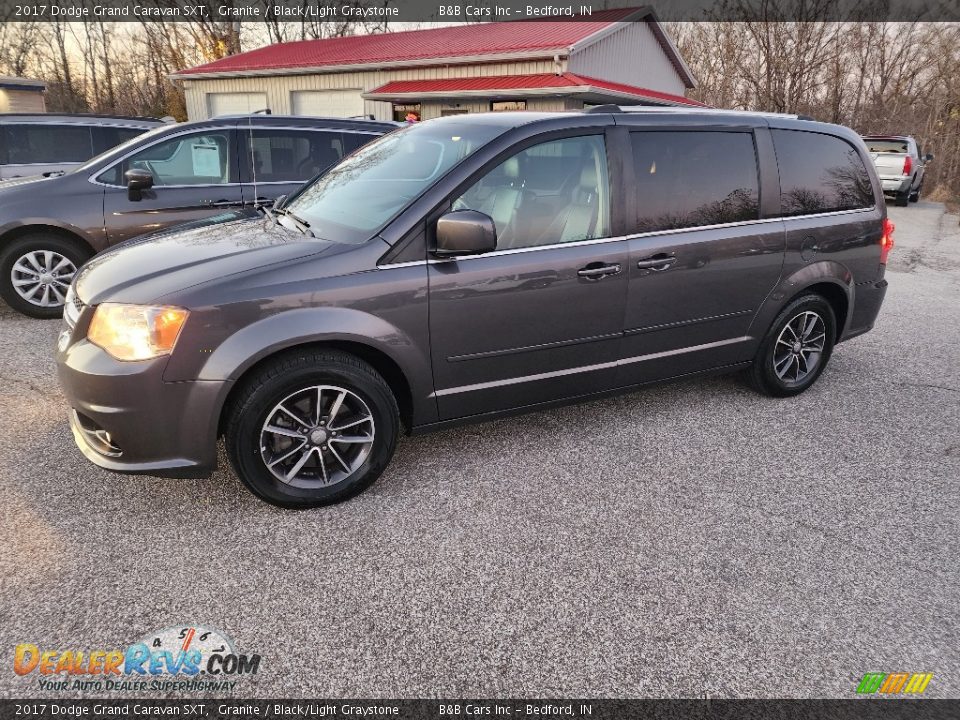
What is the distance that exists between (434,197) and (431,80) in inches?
756

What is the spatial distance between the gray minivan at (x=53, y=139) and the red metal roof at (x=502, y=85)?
11.6 meters

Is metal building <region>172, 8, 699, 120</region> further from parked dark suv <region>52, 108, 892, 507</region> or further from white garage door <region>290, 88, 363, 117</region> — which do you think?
parked dark suv <region>52, 108, 892, 507</region>

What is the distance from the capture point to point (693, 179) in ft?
12.8

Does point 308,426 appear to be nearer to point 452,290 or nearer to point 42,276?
point 452,290

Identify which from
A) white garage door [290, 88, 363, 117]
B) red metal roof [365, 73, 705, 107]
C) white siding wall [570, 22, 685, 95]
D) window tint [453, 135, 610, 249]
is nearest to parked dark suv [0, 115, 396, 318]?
window tint [453, 135, 610, 249]

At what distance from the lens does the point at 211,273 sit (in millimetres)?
2904

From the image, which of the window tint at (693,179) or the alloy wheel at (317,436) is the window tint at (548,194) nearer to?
the window tint at (693,179)

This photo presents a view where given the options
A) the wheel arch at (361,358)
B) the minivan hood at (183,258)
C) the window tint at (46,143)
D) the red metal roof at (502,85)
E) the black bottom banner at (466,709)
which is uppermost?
the red metal roof at (502,85)

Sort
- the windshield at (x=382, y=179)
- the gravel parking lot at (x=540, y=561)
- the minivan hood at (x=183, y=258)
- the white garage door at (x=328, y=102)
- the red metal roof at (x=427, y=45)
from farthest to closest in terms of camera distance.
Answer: the white garage door at (x=328, y=102), the red metal roof at (x=427, y=45), the windshield at (x=382, y=179), the minivan hood at (x=183, y=258), the gravel parking lot at (x=540, y=561)

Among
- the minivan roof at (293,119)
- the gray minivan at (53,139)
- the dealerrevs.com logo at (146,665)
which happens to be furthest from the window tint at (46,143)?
the dealerrevs.com logo at (146,665)

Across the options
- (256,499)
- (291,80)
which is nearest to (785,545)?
(256,499)

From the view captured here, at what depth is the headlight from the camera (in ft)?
9.02

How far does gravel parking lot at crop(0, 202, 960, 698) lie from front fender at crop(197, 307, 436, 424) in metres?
0.68

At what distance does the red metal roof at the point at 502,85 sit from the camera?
57.3 feet
